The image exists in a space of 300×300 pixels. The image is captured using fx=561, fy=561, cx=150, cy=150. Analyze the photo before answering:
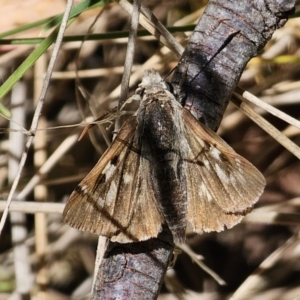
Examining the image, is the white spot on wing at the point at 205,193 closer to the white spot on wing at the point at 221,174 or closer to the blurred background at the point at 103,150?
the white spot on wing at the point at 221,174

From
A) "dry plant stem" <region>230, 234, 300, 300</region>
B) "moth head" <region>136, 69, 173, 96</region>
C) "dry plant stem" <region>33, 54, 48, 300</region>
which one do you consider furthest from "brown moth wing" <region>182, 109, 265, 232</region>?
"dry plant stem" <region>33, 54, 48, 300</region>

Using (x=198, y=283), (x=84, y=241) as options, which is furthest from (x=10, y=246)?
(x=198, y=283)

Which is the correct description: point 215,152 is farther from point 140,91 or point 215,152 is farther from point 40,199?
point 40,199

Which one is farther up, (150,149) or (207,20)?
(207,20)

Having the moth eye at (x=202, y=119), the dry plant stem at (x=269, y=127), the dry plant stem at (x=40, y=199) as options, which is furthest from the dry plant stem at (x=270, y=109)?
the dry plant stem at (x=40, y=199)

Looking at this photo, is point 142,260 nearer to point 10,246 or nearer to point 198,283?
point 198,283
